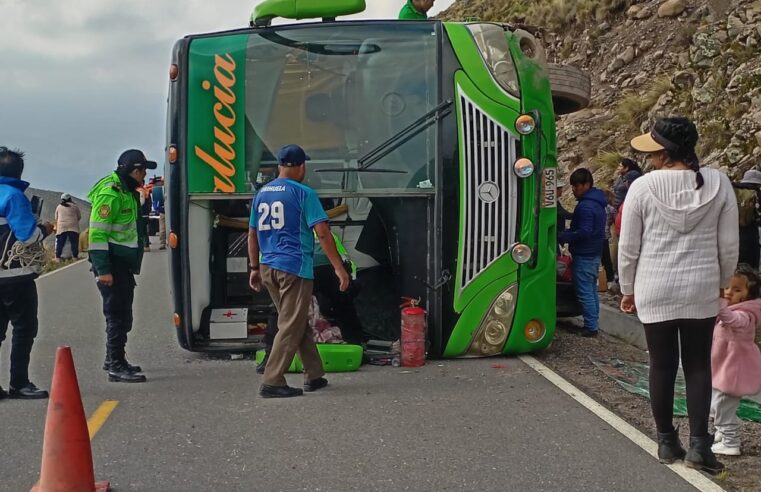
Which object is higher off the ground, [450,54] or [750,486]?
[450,54]

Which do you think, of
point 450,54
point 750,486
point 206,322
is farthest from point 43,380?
point 750,486

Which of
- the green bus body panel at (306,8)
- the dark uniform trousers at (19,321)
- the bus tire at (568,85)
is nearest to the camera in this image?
the dark uniform trousers at (19,321)

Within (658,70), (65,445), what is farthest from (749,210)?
(658,70)

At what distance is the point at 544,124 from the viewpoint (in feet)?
22.8

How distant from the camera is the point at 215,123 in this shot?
271 inches

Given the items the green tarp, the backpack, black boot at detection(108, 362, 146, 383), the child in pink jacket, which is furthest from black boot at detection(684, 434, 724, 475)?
the backpack

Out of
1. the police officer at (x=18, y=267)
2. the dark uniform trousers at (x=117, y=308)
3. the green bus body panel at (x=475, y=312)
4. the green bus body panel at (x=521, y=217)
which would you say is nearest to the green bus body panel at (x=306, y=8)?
the green bus body panel at (x=521, y=217)

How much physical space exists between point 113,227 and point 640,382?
4210 mm

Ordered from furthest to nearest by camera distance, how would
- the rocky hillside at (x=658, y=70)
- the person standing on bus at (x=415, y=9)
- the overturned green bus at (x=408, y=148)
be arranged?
the rocky hillside at (x=658, y=70), the person standing on bus at (x=415, y=9), the overturned green bus at (x=408, y=148)

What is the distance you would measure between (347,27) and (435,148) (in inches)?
49.0

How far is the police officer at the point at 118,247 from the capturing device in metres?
6.61

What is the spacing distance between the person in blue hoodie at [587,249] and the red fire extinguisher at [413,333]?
6.93ft

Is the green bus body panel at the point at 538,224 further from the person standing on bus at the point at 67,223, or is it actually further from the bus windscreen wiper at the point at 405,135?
the person standing on bus at the point at 67,223

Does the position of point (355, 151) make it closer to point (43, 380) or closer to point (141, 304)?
point (43, 380)
